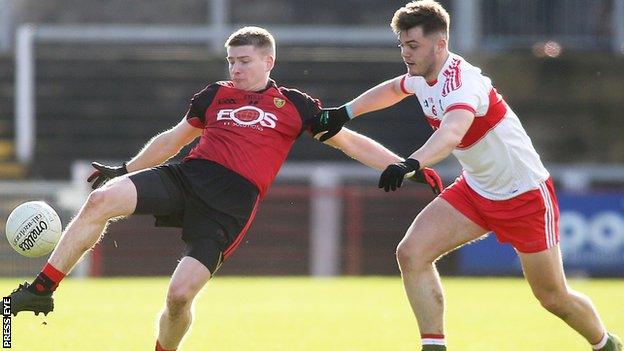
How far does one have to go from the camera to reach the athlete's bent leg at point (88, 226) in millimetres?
7234

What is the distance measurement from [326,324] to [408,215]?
7.70 metres

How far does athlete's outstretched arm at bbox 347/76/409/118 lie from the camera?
815cm

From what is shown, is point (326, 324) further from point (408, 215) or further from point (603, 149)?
point (603, 149)

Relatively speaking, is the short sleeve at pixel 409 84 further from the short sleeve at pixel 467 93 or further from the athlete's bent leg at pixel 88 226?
the athlete's bent leg at pixel 88 226

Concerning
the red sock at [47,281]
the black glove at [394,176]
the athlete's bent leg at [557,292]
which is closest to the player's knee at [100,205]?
the red sock at [47,281]

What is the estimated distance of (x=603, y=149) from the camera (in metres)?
20.5

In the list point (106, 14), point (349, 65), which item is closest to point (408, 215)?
point (349, 65)

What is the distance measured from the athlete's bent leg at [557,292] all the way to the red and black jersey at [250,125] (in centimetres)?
140

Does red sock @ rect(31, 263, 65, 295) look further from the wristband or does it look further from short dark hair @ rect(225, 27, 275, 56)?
the wristband

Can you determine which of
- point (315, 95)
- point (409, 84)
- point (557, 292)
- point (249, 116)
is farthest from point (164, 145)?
point (315, 95)

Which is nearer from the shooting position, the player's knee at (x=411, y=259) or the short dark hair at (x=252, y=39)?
the player's knee at (x=411, y=259)

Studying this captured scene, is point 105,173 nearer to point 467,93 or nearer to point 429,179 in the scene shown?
point 429,179

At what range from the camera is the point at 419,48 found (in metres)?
7.56

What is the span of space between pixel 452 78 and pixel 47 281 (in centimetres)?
227
